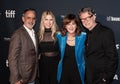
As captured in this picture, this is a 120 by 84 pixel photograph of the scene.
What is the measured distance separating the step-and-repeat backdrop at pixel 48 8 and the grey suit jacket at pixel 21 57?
1051 mm

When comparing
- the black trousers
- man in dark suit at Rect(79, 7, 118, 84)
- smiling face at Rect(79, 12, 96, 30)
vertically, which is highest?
smiling face at Rect(79, 12, 96, 30)

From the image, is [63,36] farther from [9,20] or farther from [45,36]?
[9,20]

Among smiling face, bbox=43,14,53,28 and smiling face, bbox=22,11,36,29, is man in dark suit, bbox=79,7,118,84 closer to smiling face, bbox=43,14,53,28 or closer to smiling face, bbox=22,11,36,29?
smiling face, bbox=43,14,53,28

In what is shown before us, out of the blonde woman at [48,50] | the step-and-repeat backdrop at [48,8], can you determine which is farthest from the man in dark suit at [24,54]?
the step-and-repeat backdrop at [48,8]

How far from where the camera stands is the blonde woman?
346 cm

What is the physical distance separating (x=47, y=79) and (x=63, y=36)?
595 millimetres

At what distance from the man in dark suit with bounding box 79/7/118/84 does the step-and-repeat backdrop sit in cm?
90

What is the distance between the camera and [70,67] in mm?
3324

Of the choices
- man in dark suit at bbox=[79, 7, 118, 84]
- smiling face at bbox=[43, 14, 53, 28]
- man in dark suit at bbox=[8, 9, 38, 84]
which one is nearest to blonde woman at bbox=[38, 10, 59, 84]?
smiling face at bbox=[43, 14, 53, 28]

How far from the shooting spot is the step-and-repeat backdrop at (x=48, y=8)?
3.96 m

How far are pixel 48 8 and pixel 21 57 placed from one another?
1289 mm

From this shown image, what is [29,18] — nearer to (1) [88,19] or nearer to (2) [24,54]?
(2) [24,54]

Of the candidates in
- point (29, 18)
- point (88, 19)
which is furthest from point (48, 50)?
point (88, 19)

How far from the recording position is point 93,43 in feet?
10.1
